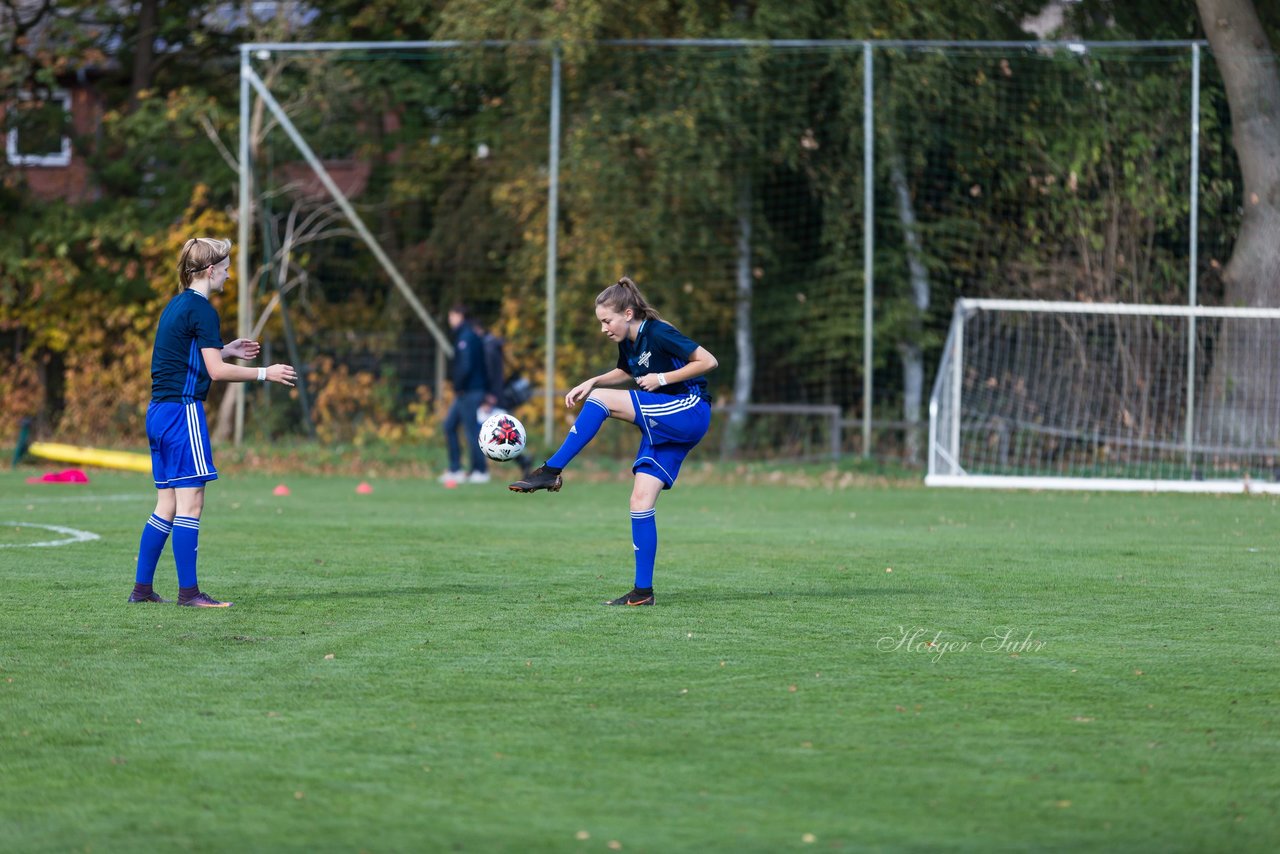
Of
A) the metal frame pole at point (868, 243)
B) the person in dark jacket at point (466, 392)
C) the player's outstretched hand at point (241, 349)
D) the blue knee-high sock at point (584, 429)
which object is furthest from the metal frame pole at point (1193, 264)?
the player's outstretched hand at point (241, 349)

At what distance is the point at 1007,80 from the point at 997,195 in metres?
1.40

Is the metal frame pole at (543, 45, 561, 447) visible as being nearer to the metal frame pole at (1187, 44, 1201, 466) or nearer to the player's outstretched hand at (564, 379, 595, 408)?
the metal frame pole at (1187, 44, 1201, 466)

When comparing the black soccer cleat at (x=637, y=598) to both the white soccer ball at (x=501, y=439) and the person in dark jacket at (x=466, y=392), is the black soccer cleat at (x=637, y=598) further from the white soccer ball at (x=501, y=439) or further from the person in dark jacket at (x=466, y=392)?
the person in dark jacket at (x=466, y=392)

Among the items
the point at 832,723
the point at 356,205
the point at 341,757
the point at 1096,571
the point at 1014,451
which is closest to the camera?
the point at 341,757

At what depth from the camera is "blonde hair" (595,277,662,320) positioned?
7.80m

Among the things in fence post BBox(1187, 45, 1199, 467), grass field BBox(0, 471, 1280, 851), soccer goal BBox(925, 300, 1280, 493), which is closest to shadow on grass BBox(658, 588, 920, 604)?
grass field BBox(0, 471, 1280, 851)

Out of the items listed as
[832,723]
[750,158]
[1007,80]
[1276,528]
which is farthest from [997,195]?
[832,723]

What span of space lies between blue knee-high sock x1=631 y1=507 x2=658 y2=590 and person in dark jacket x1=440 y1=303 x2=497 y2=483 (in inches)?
385

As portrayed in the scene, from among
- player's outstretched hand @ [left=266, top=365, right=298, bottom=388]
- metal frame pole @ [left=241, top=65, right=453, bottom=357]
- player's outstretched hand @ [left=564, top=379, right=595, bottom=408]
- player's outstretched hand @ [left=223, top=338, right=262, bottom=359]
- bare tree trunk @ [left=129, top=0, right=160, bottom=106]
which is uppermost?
bare tree trunk @ [left=129, top=0, right=160, bottom=106]

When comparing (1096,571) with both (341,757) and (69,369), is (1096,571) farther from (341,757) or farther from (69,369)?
(69,369)

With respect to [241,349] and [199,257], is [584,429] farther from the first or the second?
[199,257]

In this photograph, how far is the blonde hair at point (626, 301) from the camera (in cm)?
780

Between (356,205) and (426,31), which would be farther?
(426,31)

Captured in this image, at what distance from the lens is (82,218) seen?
76.4 ft
